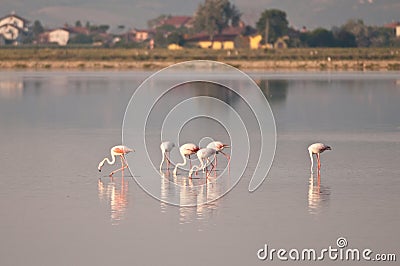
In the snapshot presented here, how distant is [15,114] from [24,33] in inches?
6120

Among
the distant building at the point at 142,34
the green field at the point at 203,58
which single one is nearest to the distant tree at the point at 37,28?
the distant building at the point at 142,34

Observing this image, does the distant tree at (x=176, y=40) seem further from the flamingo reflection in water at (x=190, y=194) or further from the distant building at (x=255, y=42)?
the flamingo reflection in water at (x=190, y=194)

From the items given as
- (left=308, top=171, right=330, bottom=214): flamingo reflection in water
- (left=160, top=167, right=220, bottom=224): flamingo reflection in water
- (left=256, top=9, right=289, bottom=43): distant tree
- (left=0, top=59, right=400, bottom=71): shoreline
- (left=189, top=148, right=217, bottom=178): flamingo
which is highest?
(left=256, top=9, right=289, bottom=43): distant tree

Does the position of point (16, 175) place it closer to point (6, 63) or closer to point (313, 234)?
point (313, 234)

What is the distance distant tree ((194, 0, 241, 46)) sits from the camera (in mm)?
137250

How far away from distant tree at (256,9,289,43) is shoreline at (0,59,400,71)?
41.1m

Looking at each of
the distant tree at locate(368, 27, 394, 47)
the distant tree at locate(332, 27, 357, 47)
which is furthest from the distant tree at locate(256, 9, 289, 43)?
the distant tree at locate(368, 27, 394, 47)

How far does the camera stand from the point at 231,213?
47.1 feet

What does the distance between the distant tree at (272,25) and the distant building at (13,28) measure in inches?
1998

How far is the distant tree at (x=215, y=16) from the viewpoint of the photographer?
13725cm

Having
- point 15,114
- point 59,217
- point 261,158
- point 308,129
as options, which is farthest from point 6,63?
point 59,217

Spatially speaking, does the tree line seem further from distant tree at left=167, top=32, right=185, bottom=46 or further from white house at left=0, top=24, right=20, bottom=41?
white house at left=0, top=24, right=20, bottom=41

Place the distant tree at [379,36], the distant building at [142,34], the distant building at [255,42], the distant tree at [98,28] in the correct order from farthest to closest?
the distant tree at [98,28], the distant building at [142,34], the distant tree at [379,36], the distant building at [255,42]

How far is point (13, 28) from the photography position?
589 ft
